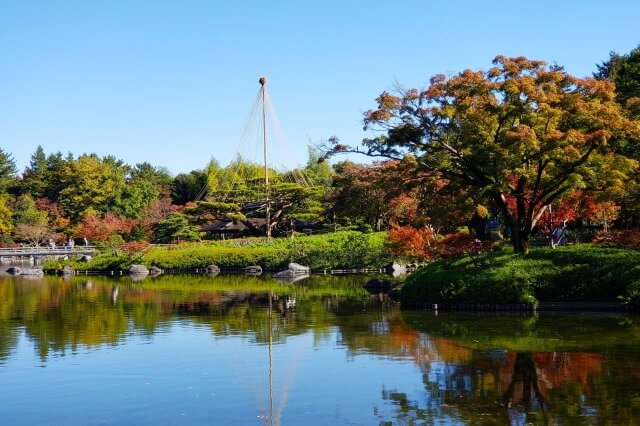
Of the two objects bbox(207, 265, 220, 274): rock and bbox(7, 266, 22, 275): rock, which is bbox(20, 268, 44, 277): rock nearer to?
bbox(7, 266, 22, 275): rock

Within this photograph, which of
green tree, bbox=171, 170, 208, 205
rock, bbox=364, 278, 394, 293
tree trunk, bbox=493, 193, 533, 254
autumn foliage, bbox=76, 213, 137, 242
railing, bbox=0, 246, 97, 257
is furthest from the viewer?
green tree, bbox=171, 170, 208, 205

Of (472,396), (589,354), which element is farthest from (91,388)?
(589,354)

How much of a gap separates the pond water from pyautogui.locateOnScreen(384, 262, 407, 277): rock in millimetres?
14608

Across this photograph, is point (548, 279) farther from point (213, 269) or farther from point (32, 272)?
point (32, 272)

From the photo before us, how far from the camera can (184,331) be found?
15852 millimetres

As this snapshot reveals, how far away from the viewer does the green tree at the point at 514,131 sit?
58.8ft

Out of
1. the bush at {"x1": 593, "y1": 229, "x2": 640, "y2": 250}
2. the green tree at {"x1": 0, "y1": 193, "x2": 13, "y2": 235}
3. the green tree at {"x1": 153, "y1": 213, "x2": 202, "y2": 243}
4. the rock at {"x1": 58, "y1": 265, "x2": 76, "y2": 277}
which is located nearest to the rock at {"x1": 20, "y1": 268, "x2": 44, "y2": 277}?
the rock at {"x1": 58, "y1": 265, "x2": 76, "y2": 277}

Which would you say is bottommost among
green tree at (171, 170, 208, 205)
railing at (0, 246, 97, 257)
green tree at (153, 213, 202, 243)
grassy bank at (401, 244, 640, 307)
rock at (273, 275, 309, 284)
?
rock at (273, 275, 309, 284)

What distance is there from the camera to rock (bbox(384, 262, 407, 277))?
34594 mm

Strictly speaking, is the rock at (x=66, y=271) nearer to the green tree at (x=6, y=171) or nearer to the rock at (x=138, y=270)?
the rock at (x=138, y=270)

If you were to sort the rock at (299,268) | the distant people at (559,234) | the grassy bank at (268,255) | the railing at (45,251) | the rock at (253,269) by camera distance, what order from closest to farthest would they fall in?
the distant people at (559,234) < the rock at (299,268) < the grassy bank at (268,255) < the rock at (253,269) < the railing at (45,251)

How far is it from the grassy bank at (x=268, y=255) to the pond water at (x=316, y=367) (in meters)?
18.2

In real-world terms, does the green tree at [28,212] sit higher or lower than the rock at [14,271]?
higher

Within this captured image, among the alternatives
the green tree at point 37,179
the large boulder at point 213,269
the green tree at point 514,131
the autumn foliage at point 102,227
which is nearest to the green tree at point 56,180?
the green tree at point 37,179
